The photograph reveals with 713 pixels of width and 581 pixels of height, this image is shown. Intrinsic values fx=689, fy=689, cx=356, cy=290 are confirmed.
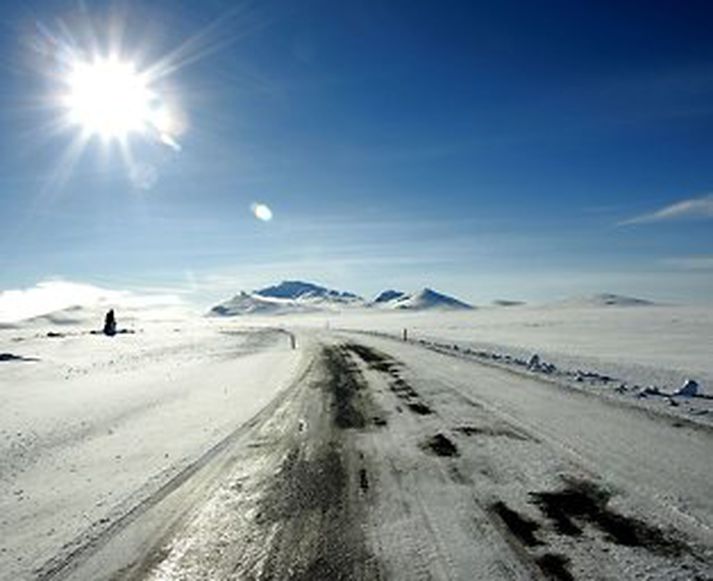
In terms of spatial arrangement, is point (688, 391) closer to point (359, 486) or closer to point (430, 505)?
point (359, 486)

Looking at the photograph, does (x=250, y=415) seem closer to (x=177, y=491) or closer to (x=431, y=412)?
(x=431, y=412)

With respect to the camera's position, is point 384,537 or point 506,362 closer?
point 384,537

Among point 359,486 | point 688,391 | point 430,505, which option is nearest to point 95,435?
point 359,486

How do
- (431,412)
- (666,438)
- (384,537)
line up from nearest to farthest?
1. (384,537)
2. (666,438)
3. (431,412)

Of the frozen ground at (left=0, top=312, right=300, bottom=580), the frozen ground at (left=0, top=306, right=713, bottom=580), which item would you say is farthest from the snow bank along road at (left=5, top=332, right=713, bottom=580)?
the frozen ground at (left=0, top=312, right=300, bottom=580)

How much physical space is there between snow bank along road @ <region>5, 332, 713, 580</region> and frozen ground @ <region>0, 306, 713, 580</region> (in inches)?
1.1

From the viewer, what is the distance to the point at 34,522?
7.41 m

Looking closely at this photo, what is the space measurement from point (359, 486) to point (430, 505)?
121 cm

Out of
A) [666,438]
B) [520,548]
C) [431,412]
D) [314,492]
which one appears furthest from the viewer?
[431,412]

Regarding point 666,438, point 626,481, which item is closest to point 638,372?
point 666,438

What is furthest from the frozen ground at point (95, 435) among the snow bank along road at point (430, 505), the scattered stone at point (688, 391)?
the scattered stone at point (688, 391)

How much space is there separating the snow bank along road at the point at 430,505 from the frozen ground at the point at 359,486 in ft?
0.09

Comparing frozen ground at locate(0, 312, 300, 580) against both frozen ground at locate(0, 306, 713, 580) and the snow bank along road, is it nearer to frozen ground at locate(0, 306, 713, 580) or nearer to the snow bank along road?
frozen ground at locate(0, 306, 713, 580)

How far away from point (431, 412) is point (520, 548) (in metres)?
8.44
